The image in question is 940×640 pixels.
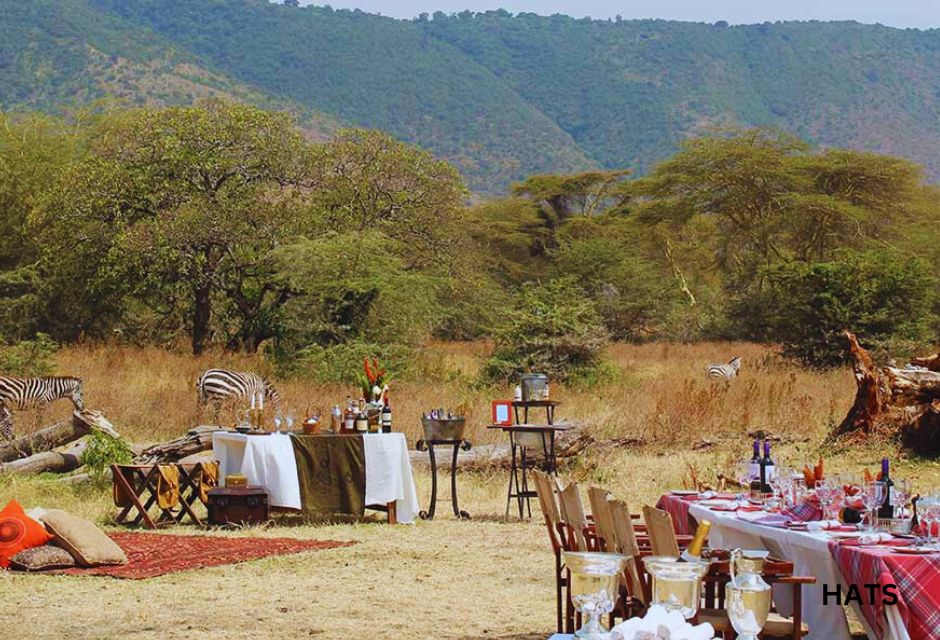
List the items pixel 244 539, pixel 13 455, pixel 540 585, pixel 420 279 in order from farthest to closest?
pixel 420 279, pixel 13 455, pixel 244 539, pixel 540 585

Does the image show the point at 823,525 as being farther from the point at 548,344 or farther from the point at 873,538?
the point at 548,344

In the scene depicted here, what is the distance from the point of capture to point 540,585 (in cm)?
909

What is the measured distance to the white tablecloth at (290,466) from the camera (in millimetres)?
11891

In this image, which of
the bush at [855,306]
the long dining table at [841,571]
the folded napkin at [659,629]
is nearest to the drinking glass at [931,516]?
the long dining table at [841,571]

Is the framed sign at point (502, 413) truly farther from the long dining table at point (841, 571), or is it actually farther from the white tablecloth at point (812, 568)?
the white tablecloth at point (812, 568)

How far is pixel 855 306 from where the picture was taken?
26.5 metres

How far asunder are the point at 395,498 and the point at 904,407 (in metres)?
6.68

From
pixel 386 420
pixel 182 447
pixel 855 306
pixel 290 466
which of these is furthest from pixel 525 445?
pixel 855 306

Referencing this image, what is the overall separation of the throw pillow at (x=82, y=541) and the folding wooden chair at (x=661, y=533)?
17.7 ft

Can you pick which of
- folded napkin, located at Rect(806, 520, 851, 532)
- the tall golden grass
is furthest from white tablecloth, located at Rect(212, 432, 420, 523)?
folded napkin, located at Rect(806, 520, 851, 532)

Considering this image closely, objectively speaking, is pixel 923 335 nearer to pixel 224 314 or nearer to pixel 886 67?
pixel 224 314

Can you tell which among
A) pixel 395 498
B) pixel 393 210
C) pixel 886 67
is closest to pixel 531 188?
pixel 393 210

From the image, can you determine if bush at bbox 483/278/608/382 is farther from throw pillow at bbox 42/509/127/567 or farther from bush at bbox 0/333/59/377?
throw pillow at bbox 42/509/127/567

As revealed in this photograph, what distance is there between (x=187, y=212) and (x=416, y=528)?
15503 millimetres
